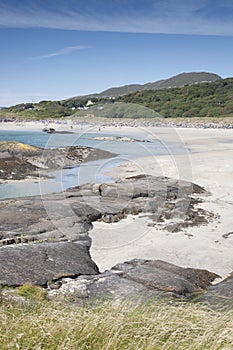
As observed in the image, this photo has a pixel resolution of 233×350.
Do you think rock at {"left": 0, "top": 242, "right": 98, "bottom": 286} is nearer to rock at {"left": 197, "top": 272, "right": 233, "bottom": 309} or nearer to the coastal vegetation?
rock at {"left": 197, "top": 272, "right": 233, "bottom": 309}

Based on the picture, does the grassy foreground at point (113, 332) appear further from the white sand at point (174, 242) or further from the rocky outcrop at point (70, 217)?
the white sand at point (174, 242)

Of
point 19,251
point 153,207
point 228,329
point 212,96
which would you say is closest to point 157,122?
point 212,96

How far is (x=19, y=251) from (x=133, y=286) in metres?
2.34

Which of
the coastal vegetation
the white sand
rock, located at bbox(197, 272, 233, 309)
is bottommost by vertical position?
the white sand

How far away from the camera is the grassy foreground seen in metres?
2.60

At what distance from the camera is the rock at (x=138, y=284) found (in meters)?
5.59

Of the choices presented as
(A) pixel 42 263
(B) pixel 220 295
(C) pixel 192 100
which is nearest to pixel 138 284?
(B) pixel 220 295

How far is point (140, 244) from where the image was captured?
891 cm

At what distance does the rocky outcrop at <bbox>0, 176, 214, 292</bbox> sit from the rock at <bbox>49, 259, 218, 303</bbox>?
0.60 metres

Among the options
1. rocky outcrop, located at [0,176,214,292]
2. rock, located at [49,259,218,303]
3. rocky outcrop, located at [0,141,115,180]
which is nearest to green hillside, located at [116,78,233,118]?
rocky outcrop, located at [0,141,115,180]

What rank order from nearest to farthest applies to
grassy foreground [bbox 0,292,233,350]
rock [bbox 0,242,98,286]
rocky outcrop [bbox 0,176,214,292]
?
grassy foreground [bbox 0,292,233,350] < rock [bbox 0,242,98,286] < rocky outcrop [bbox 0,176,214,292]

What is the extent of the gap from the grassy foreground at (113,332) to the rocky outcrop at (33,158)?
15377 millimetres

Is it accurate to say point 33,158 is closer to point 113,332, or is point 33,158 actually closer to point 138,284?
point 138,284

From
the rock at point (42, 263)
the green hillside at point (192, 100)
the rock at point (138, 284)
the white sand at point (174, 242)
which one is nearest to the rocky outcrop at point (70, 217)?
the rock at point (42, 263)
